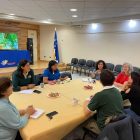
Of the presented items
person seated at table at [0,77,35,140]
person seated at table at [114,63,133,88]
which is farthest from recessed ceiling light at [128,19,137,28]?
person seated at table at [0,77,35,140]

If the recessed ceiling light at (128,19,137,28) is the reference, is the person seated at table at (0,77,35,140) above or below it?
below

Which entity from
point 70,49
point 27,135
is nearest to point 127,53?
point 70,49

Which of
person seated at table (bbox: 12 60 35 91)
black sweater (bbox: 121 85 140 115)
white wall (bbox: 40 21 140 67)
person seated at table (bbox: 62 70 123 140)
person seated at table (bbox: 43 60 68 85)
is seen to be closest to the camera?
person seated at table (bbox: 62 70 123 140)

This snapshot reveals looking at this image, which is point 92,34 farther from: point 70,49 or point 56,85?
point 56,85

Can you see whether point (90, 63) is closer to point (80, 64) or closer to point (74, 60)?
point (80, 64)

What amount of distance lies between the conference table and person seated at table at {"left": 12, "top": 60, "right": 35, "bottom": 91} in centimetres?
42

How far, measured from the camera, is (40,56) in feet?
37.8

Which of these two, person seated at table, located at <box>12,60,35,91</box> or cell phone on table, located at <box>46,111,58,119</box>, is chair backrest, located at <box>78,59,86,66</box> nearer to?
person seated at table, located at <box>12,60,35,91</box>

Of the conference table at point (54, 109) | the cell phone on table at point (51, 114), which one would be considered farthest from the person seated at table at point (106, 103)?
the cell phone on table at point (51, 114)

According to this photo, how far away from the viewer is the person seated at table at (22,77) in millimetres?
3201

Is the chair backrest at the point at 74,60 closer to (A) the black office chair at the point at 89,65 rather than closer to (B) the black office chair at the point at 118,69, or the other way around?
(A) the black office chair at the point at 89,65

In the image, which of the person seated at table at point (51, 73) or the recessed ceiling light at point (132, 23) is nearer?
the person seated at table at point (51, 73)

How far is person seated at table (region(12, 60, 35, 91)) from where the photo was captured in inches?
126

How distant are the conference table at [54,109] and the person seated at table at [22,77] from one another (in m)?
0.42
